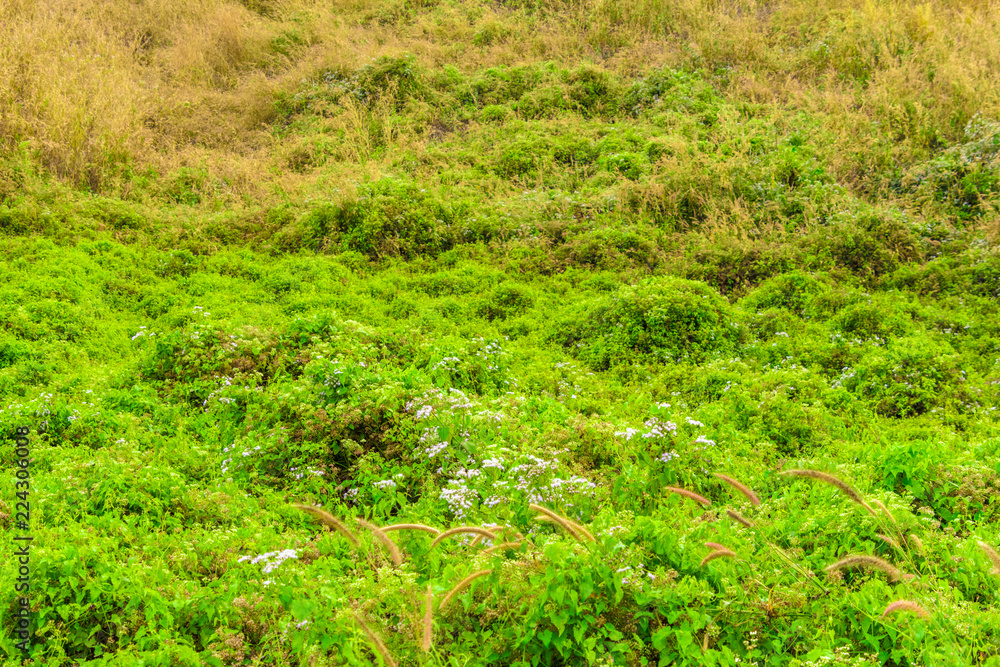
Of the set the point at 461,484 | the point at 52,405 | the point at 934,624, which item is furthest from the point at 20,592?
the point at 934,624

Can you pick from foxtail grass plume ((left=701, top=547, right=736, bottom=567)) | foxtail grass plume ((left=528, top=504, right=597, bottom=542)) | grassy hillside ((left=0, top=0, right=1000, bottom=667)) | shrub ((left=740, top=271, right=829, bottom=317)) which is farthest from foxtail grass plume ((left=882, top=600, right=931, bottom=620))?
shrub ((left=740, top=271, right=829, bottom=317))

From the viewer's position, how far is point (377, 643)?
9.37 feet

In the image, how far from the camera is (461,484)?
191 inches

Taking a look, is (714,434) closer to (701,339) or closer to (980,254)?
(701,339)

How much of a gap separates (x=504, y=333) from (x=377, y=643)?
6705 mm

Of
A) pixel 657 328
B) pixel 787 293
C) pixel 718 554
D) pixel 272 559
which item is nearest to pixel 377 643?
pixel 272 559

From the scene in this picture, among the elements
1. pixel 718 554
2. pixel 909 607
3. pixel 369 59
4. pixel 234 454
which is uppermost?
pixel 369 59

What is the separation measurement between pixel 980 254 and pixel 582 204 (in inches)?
220

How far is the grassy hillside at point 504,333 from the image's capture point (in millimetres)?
3326

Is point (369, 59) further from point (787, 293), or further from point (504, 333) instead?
point (787, 293)

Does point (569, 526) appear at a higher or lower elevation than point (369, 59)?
lower

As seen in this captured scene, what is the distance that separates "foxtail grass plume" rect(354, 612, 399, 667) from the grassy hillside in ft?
0.12

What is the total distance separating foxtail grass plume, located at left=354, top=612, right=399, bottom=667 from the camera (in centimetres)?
270

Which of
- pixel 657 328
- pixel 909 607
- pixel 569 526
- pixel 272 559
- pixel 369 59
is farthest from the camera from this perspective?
pixel 369 59
